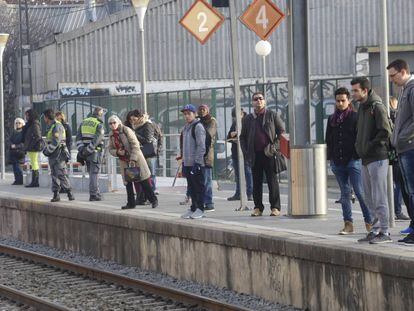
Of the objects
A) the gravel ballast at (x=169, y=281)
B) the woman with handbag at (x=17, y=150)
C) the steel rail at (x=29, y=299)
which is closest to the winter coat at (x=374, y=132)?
the gravel ballast at (x=169, y=281)

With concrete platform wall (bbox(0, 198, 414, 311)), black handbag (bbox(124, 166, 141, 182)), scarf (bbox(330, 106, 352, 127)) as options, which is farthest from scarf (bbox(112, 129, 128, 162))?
scarf (bbox(330, 106, 352, 127))

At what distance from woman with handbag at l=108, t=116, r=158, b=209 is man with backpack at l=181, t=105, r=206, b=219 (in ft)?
6.18

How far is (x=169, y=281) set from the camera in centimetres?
1609

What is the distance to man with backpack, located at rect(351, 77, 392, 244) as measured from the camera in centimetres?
1228

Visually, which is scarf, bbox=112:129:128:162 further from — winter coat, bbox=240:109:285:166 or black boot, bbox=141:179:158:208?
winter coat, bbox=240:109:285:166

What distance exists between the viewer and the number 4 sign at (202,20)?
674 inches

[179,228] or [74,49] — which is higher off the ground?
[74,49]

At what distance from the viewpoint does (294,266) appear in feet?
42.2

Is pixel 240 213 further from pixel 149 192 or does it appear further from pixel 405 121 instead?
pixel 405 121

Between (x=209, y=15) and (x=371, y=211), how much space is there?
5224 millimetres

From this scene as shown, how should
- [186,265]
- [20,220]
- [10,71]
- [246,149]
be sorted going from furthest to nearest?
1. [10,71]
2. [20,220]
3. [246,149]
4. [186,265]

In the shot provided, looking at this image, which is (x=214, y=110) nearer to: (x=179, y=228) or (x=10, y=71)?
(x=179, y=228)

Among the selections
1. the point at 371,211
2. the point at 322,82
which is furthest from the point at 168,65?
the point at 371,211

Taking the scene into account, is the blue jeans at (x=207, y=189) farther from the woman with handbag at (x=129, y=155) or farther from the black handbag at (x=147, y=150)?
the black handbag at (x=147, y=150)
